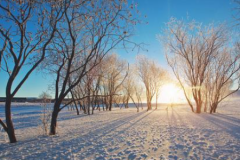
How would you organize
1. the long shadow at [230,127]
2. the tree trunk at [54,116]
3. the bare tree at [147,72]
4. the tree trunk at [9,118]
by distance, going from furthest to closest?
the bare tree at [147,72] → the tree trunk at [54,116] → the long shadow at [230,127] → the tree trunk at [9,118]

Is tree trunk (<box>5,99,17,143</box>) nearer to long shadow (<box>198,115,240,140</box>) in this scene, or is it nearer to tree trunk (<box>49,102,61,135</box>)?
tree trunk (<box>49,102,61,135</box>)

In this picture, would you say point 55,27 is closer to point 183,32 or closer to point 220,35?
point 183,32

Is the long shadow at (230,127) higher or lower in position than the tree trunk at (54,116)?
lower

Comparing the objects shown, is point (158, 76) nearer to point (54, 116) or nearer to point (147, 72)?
point (147, 72)

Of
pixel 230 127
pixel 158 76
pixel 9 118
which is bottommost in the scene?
pixel 230 127

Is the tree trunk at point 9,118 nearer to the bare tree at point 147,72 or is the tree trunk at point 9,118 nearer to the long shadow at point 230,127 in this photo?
the long shadow at point 230,127

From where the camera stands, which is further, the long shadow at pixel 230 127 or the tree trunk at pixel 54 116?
the tree trunk at pixel 54 116

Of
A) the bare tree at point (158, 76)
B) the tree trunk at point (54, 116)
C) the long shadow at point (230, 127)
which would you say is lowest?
the long shadow at point (230, 127)

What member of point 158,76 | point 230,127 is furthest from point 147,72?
point 230,127

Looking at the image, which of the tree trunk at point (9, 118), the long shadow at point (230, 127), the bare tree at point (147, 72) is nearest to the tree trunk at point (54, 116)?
the tree trunk at point (9, 118)

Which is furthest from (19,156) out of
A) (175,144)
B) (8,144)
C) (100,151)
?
(175,144)

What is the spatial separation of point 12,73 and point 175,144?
6247 millimetres

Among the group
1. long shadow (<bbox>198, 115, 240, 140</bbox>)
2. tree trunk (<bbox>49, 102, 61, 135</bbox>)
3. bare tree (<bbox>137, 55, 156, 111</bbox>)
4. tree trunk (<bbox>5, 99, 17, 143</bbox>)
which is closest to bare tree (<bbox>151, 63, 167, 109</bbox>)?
bare tree (<bbox>137, 55, 156, 111</bbox>)

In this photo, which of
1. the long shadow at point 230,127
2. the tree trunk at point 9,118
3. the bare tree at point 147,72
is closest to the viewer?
the tree trunk at point 9,118
